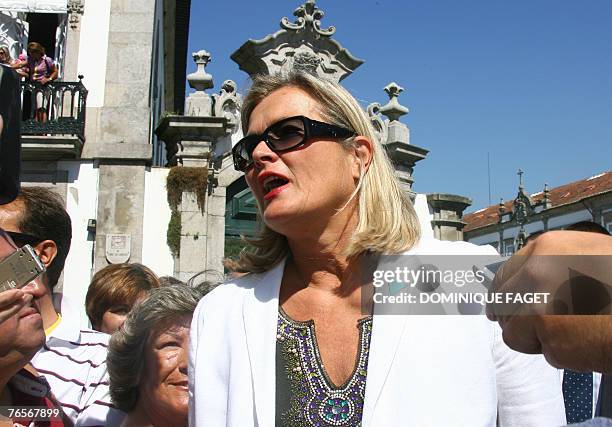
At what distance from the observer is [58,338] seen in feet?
8.25

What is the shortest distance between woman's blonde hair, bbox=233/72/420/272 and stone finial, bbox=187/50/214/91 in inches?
373

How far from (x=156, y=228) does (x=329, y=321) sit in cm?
890

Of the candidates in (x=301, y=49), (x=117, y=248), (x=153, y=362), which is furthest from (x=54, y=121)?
(x=153, y=362)

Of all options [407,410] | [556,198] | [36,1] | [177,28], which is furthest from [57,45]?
[556,198]

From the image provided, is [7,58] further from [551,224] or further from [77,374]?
[551,224]

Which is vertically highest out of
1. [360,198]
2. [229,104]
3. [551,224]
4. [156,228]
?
[551,224]

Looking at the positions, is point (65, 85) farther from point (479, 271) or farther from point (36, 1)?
point (479, 271)

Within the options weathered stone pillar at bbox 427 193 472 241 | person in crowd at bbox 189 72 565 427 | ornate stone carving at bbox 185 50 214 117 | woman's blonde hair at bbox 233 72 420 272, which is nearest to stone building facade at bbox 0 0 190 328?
ornate stone carving at bbox 185 50 214 117

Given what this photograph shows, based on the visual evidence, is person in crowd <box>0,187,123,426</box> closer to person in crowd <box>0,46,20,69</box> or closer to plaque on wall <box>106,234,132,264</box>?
plaque on wall <box>106,234,132,264</box>

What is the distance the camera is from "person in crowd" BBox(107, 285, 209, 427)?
231 centimetres

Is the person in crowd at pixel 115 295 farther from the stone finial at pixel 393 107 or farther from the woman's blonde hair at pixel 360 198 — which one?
the stone finial at pixel 393 107

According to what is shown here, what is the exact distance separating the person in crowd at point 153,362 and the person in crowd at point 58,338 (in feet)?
0.33

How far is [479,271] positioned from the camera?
146cm

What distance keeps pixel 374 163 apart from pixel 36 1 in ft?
34.1
